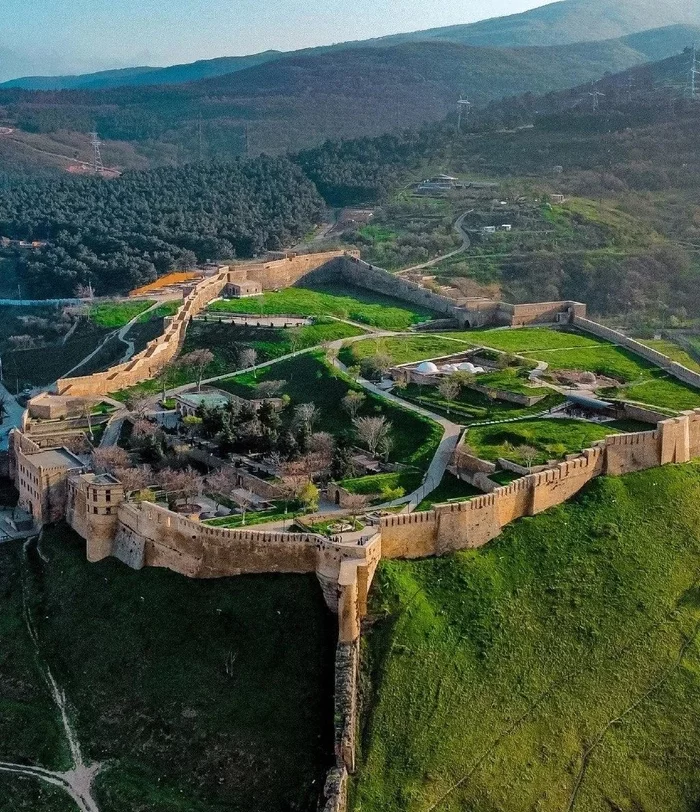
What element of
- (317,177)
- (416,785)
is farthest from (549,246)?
(416,785)

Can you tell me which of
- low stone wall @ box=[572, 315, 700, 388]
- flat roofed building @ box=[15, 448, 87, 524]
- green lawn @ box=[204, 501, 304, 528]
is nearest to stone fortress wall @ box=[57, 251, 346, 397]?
flat roofed building @ box=[15, 448, 87, 524]

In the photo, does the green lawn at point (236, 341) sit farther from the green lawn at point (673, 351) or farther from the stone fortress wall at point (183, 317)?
the green lawn at point (673, 351)

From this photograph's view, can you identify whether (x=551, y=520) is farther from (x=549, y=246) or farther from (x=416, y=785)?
(x=549, y=246)

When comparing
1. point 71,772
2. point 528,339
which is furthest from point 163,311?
point 71,772

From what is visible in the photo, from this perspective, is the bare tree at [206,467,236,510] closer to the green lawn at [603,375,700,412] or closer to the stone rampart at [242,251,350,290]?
the green lawn at [603,375,700,412]

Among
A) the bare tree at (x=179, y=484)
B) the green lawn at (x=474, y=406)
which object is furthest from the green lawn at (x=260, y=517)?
the green lawn at (x=474, y=406)

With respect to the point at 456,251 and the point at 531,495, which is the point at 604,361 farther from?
the point at 456,251
